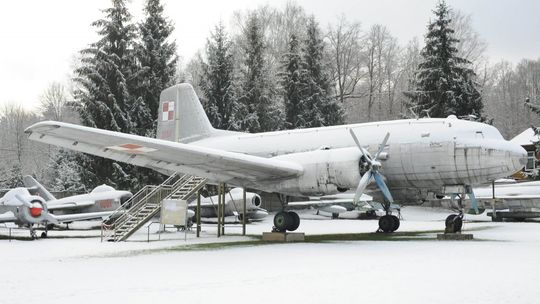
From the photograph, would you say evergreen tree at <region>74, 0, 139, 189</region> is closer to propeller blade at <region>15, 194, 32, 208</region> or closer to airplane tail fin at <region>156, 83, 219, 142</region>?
airplane tail fin at <region>156, 83, 219, 142</region>

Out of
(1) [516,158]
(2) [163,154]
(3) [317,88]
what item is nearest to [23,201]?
(2) [163,154]

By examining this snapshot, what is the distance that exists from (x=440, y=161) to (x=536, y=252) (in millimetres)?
5922

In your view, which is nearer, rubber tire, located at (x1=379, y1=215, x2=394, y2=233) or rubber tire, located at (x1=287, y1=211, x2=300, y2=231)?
rubber tire, located at (x1=287, y1=211, x2=300, y2=231)

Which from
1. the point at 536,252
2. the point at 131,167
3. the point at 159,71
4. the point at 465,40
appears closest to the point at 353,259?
the point at 536,252

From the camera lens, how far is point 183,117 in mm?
26594

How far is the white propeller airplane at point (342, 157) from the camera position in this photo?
689 inches

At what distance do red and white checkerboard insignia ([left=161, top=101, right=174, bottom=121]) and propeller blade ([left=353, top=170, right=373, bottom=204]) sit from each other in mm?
11853

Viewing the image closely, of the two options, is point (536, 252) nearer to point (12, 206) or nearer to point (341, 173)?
point (341, 173)

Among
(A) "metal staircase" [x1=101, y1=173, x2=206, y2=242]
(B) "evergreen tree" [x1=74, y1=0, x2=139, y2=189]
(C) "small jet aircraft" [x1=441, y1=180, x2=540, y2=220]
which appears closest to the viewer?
(A) "metal staircase" [x1=101, y1=173, x2=206, y2=242]

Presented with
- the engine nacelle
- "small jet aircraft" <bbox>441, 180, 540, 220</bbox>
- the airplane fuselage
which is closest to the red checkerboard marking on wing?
the airplane fuselage

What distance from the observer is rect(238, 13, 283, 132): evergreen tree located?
163 ft

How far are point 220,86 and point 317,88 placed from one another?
28.8ft

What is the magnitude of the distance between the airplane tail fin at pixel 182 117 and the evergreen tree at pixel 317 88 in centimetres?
2382

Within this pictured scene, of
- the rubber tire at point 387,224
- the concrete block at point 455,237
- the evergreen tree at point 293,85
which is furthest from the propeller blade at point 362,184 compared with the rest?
the evergreen tree at point 293,85
